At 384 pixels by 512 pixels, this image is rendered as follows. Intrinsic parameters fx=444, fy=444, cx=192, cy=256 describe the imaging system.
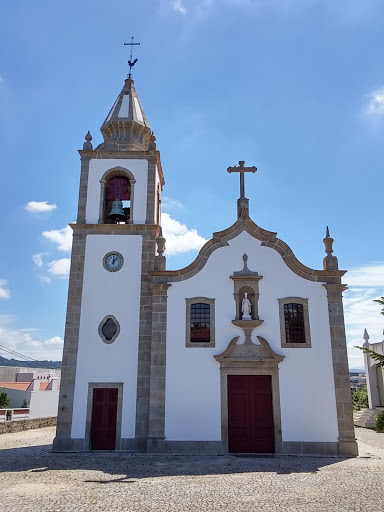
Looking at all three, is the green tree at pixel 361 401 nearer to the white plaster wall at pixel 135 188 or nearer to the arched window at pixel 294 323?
the arched window at pixel 294 323

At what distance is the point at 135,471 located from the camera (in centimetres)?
1051

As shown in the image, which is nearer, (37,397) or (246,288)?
(246,288)

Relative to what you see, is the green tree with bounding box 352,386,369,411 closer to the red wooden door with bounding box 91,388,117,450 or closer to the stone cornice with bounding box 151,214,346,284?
the stone cornice with bounding box 151,214,346,284

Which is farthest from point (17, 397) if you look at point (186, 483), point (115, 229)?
point (186, 483)

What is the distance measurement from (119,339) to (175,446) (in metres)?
3.75

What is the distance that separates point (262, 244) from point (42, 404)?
17686mm

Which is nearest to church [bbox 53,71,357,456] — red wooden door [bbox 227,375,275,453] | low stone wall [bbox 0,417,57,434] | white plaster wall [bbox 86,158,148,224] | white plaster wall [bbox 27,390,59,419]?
red wooden door [bbox 227,375,275,453]

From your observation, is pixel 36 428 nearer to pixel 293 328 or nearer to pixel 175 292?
pixel 175 292

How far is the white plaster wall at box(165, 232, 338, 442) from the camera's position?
13391 millimetres

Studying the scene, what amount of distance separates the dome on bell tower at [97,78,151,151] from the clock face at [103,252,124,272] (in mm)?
4184

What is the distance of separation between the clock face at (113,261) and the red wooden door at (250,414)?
531 cm

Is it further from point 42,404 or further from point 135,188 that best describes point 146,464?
point 42,404

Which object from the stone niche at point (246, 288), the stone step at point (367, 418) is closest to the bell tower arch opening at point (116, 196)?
the stone niche at point (246, 288)

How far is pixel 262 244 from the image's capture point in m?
14.9
